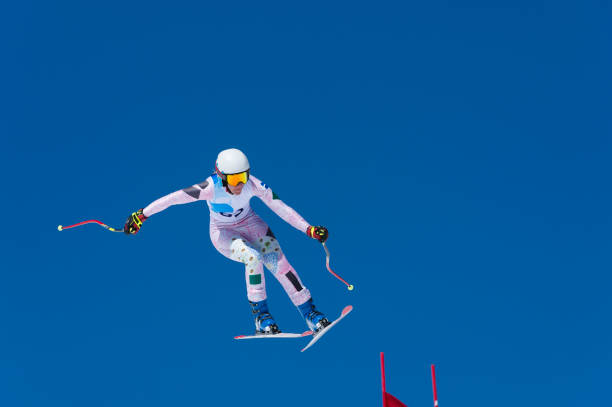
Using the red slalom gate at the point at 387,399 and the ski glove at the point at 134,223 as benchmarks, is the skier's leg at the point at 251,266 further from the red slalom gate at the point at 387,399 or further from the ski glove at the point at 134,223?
the red slalom gate at the point at 387,399

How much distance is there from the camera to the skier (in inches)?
237

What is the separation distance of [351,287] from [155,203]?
1.17m

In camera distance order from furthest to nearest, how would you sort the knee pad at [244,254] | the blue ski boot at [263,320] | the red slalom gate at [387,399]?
1. the blue ski boot at [263,320]
2. the knee pad at [244,254]
3. the red slalom gate at [387,399]

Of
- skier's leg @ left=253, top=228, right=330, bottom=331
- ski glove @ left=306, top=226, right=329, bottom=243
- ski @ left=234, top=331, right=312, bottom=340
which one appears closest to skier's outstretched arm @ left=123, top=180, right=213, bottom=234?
skier's leg @ left=253, top=228, right=330, bottom=331

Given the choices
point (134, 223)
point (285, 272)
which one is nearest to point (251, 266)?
point (285, 272)

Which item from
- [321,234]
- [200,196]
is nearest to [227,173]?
[200,196]

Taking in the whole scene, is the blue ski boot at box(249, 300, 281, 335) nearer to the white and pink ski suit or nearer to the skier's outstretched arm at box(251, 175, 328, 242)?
the white and pink ski suit

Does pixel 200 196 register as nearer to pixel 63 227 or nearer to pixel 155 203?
pixel 155 203

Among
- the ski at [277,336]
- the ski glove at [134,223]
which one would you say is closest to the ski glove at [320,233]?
the ski at [277,336]

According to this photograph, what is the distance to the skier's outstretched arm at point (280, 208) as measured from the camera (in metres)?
6.15

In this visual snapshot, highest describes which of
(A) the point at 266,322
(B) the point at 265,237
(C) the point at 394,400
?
(B) the point at 265,237

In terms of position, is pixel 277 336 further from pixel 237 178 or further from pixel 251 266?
pixel 237 178

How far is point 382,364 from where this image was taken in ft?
19.1

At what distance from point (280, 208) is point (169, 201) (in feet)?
2.04
